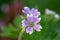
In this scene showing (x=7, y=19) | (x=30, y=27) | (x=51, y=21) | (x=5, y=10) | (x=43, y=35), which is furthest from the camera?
→ (x=5, y=10)

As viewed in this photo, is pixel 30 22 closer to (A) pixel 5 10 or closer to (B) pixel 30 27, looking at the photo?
(B) pixel 30 27

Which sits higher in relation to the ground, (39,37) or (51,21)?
(51,21)

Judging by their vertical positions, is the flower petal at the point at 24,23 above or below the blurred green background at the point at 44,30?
below

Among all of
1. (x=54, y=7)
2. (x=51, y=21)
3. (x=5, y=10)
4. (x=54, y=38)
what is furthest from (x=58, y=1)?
(x=54, y=38)

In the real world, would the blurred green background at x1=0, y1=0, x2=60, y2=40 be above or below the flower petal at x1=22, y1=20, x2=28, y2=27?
above

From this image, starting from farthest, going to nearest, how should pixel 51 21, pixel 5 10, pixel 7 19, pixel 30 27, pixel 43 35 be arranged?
pixel 5 10 → pixel 7 19 → pixel 51 21 → pixel 43 35 → pixel 30 27

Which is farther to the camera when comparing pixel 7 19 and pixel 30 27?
pixel 7 19

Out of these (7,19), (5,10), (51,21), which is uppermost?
(5,10)

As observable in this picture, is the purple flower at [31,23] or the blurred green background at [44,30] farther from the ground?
the blurred green background at [44,30]
